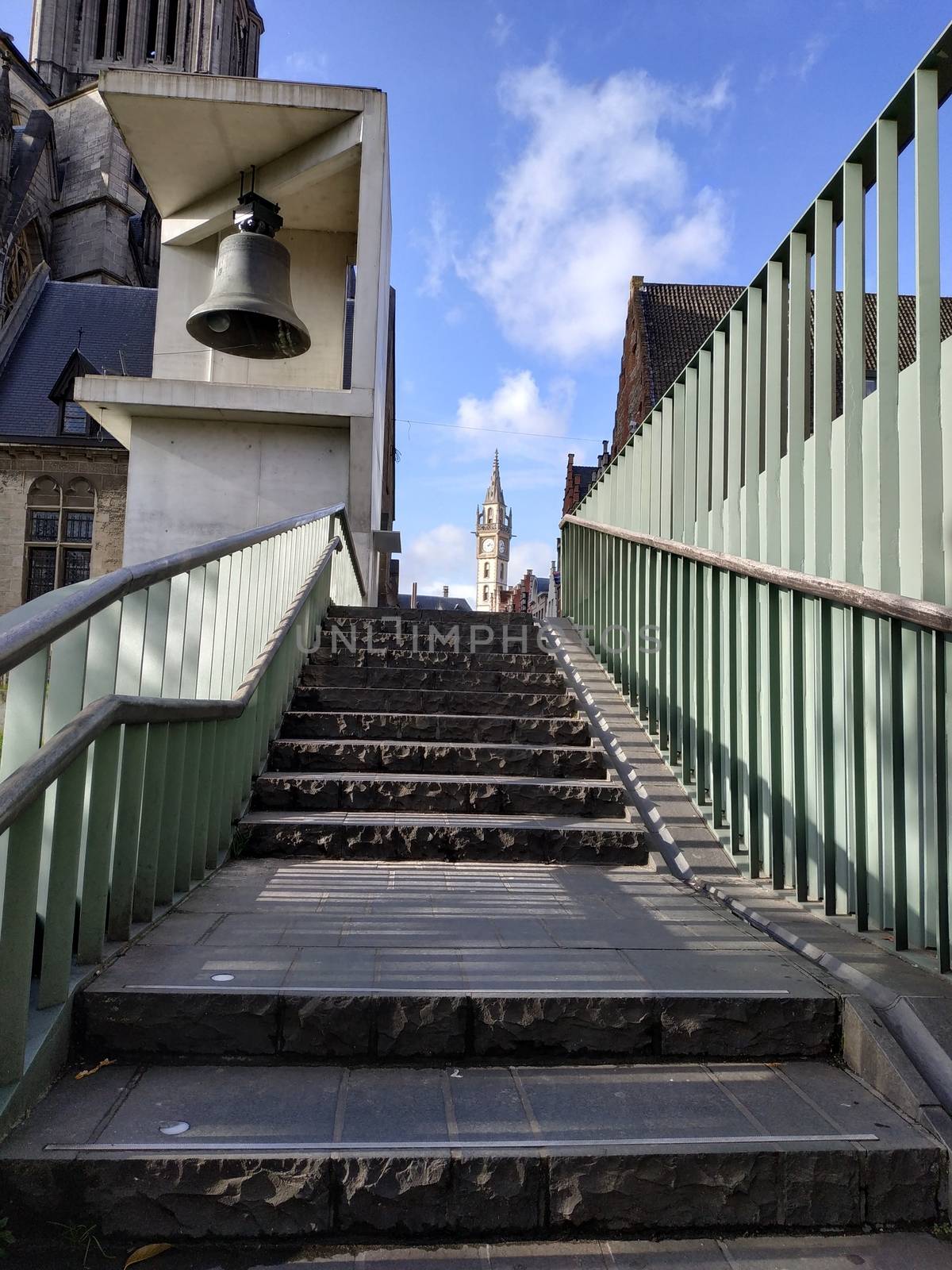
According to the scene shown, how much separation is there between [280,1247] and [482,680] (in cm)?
395

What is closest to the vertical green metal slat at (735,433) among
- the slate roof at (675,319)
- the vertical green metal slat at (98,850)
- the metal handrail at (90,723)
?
the metal handrail at (90,723)

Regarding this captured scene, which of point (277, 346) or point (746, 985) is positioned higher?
point (277, 346)

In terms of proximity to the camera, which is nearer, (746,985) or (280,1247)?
(280,1247)

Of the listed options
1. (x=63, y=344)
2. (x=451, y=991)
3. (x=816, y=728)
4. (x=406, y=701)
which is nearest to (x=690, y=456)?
(x=816, y=728)

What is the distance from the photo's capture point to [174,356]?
9.77 meters

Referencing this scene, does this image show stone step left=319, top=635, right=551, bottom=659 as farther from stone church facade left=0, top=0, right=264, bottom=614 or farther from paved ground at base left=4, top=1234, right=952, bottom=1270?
stone church facade left=0, top=0, right=264, bottom=614

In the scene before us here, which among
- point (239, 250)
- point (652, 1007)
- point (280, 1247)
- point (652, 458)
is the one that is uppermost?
point (239, 250)

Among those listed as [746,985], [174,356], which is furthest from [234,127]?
[746,985]

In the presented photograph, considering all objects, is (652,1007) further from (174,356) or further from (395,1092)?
(174,356)

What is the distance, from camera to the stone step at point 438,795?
400 cm

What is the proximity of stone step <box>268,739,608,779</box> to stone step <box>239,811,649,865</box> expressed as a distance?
0.53m

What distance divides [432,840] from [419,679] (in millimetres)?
1817

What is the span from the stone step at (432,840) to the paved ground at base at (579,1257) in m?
→ 2.02

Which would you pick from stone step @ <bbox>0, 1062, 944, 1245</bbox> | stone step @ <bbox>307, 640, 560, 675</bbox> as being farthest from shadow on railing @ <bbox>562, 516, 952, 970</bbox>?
stone step @ <bbox>307, 640, 560, 675</bbox>
